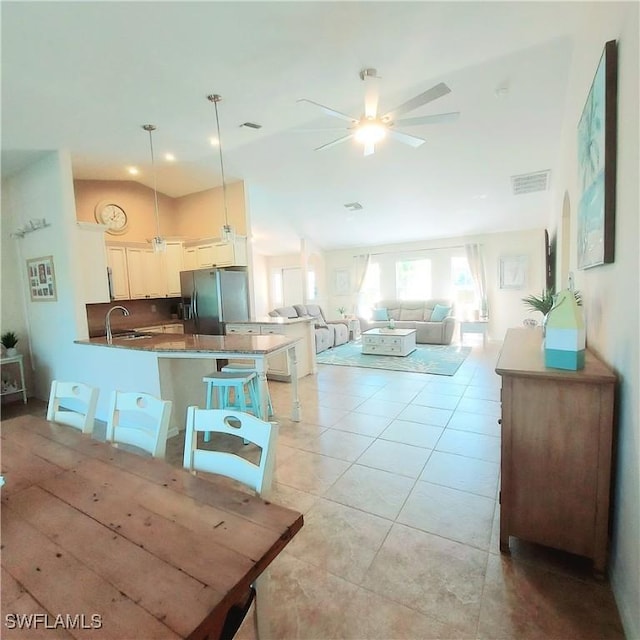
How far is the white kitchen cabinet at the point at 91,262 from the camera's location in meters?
3.80

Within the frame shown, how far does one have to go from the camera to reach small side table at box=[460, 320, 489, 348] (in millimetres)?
7188

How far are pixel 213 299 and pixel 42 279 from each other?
199 centimetres

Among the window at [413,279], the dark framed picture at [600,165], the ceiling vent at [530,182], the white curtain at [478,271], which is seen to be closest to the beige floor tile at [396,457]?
the dark framed picture at [600,165]

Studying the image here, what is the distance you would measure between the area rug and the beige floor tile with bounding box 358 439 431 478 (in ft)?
8.18

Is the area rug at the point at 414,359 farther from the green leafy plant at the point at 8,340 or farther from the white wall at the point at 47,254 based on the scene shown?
the green leafy plant at the point at 8,340

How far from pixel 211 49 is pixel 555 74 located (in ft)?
9.68

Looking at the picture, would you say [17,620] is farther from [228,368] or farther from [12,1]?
[12,1]

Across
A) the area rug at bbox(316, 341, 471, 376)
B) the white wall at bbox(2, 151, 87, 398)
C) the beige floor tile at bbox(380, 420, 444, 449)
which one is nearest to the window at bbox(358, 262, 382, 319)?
the area rug at bbox(316, 341, 471, 376)

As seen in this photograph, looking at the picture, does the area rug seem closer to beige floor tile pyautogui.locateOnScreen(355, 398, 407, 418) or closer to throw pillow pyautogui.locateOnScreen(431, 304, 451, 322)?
throw pillow pyautogui.locateOnScreen(431, 304, 451, 322)

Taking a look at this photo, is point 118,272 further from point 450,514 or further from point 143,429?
point 450,514

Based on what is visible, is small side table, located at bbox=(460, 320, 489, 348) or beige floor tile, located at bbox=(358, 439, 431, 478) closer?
beige floor tile, located at bbox=(358, 439, 431, 478)

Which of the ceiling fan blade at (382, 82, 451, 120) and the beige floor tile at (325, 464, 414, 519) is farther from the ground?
the ceiling fan blade at (382, 82, 451, 120)

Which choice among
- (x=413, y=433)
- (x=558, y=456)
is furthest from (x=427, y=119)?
(x=413, y=433)

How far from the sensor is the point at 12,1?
1908 millimetres
